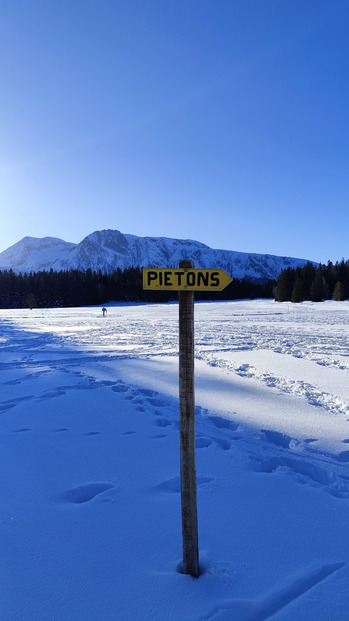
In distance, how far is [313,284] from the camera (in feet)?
204

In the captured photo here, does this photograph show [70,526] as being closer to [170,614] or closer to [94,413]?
[170,614]

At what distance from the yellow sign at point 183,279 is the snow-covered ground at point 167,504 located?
Result: 207cm

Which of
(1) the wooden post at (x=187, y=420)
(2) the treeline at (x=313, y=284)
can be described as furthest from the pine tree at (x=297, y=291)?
(1) the wooden post at (x=187, y=420)

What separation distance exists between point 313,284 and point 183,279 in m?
65.2

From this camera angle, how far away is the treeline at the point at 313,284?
6072 cm

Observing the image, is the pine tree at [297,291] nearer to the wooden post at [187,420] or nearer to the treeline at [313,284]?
the treeline at [313,284]

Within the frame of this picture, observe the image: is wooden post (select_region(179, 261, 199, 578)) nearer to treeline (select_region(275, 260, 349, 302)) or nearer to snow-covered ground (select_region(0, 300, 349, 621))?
snow-covered ground (select_region(0, 300, 349, 621))

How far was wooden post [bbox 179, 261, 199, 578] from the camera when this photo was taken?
7.85 ft

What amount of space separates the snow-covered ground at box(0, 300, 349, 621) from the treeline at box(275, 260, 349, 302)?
5710 centimetres

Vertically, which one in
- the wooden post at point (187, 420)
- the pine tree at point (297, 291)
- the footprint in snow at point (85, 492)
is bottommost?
the footprint in snow at point (85, 492)

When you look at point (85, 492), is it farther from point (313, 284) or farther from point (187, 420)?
point (313, 284)

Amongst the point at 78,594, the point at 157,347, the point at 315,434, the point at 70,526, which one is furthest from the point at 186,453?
the point at 157,347

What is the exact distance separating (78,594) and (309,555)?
1721 mm

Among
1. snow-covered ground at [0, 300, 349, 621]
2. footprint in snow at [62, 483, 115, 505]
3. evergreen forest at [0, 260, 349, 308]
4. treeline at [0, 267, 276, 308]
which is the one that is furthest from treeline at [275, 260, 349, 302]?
footprint in snow at [62, 483, 115, 505]
